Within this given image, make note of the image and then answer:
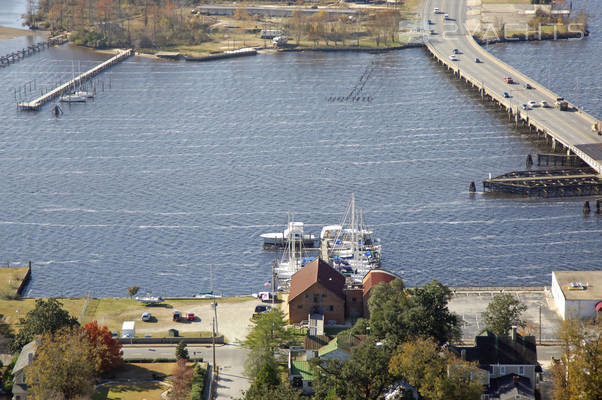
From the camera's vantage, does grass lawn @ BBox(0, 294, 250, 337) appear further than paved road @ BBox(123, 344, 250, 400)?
Yes

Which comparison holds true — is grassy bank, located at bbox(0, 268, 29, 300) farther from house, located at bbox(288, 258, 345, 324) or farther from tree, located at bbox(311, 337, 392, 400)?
tree, located at bbox(311, 337, 392, 400)

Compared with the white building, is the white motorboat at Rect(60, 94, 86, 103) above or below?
above

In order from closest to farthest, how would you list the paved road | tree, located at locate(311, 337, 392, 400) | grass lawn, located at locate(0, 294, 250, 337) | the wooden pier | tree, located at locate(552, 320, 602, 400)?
tree, located at locate(552, 320, 602, 400), tree, located at locate(311, 337, 392, 400), the paved road, grass lawn, located at locate(0, 294, 250, 337), the wooden pier

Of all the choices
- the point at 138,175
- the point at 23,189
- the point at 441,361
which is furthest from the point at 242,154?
the point at 441,361

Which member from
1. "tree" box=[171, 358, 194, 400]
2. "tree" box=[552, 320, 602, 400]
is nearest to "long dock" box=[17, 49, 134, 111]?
"tree" box=[171, 358, 194, 400]

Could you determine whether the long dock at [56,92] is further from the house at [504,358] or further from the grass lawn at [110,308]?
the house at [504,358]

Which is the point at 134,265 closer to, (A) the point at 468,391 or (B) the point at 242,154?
(B) the point at 242,154

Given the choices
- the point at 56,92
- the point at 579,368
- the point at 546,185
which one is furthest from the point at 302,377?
the point at 56,92

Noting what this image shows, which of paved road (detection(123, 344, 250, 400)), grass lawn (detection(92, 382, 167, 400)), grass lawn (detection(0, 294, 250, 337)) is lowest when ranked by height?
grass lawn (detection(92, 382, 167, 400))
